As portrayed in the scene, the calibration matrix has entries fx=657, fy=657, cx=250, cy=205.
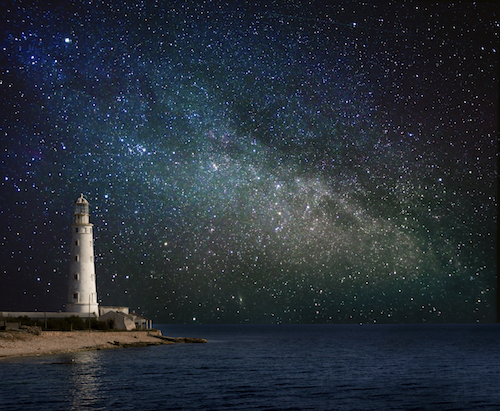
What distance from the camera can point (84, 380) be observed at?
3969cm

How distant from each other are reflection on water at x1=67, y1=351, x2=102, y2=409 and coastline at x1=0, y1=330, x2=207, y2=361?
325 centimetres

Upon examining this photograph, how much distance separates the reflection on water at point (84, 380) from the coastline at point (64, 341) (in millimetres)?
3250

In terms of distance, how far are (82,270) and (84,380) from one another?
109ft

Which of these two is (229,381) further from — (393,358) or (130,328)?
(130,328)

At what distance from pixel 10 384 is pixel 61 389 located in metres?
3.42

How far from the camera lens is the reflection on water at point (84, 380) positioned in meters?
32.2

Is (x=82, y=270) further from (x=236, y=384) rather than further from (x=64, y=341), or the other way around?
(x=236, y=384)

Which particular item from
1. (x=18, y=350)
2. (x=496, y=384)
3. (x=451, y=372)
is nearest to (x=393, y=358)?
(x=451, y=372)

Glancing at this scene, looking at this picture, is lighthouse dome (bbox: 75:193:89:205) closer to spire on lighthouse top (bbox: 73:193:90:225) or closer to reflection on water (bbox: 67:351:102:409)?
spire on lighthouse top (bbox: 73:193:90:225)

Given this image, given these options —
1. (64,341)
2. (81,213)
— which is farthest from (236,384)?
(81,213)

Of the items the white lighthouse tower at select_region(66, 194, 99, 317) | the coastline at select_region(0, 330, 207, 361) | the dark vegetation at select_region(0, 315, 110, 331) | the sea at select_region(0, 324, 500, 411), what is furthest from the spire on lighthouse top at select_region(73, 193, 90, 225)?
the sea at select_region(0, 324, 500, 411)

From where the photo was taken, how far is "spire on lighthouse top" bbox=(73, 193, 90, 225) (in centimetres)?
7300

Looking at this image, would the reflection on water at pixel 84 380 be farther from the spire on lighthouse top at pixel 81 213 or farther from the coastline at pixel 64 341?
the spire on lighthouse top at pixel 81 213

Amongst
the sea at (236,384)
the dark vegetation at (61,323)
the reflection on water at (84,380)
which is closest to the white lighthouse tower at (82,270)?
the dark vegetation at (61,323)
